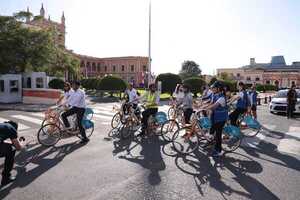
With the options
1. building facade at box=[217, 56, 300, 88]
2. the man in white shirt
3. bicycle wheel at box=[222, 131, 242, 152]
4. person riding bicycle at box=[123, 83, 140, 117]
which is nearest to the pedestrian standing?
person riding bicycle at box=[123, 83, 140, 117]

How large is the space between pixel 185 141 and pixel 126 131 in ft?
7.29

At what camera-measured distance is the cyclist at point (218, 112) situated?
712cm

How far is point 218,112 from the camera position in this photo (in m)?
7.29

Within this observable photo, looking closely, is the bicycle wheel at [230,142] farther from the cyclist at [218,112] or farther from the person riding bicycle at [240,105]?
the person riding bicycle at [240,105]

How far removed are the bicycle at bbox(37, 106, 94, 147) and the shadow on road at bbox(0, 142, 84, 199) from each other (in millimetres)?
343

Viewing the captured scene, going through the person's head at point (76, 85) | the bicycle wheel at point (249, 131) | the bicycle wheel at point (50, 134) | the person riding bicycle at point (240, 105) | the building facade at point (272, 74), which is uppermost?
the building facade at point (272, 74)

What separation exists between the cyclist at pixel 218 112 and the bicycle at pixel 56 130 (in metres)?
4.35

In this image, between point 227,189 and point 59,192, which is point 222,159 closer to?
point 227,189

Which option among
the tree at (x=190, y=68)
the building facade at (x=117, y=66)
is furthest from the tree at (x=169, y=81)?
the tree at (x=190, y=68)

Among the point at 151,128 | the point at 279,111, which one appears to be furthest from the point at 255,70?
the point at 151,128

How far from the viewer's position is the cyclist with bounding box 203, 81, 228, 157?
23.4 ft

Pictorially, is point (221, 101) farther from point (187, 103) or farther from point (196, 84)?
point (196, 84)

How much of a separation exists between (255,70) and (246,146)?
99767mm

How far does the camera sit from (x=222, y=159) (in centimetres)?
738
